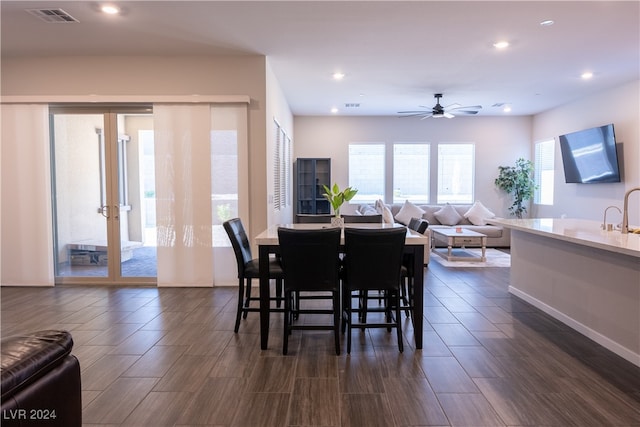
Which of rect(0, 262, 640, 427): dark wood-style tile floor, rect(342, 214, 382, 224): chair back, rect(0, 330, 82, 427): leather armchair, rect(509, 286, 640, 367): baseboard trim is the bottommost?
rect(0, 262, 640, 427): dark wood-style tile floor

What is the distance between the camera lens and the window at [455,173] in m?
8.72

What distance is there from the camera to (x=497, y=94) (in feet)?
21.6

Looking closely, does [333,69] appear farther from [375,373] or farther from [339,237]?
[375,373]

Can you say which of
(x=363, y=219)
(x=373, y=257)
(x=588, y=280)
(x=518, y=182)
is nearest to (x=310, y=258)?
(x=373, y=257)

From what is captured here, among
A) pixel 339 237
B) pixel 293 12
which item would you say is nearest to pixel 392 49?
pixel 293 12

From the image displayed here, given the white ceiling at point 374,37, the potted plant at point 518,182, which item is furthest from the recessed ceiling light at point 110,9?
the potted plant at point 518,182

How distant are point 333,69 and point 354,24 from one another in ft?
4.83

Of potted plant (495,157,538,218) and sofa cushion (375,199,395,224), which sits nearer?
sofa cushion (375,199,395,224)

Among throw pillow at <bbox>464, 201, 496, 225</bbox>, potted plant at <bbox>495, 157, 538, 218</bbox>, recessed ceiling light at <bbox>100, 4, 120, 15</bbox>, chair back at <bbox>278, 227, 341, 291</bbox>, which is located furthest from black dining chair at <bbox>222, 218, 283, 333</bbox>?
potted plant at <bbox>495, 157, 538, 218</bbox>

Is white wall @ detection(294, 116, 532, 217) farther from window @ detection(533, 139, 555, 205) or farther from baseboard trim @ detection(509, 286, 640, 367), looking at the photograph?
baseboard trim @ detection(509, 286, 640, 367)

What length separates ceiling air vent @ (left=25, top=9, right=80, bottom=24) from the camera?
11.1 feet

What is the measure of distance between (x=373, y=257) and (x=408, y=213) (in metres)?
5.59

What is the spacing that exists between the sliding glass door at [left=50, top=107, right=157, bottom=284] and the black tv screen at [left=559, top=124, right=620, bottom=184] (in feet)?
23.3

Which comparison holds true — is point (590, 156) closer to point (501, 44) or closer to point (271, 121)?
point (501, 44)
